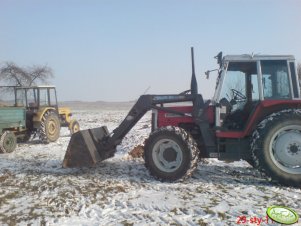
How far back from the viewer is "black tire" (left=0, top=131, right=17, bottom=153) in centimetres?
1177

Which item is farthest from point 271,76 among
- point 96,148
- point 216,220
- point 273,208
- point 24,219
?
point 24,219

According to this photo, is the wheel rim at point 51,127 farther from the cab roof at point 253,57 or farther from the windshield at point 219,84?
the cab roof at point 253,57

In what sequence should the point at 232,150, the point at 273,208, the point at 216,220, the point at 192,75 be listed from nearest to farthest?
1. the point at 216,220
2. the point at 273,208
3. the point at 232,150
4. the point at 192,75

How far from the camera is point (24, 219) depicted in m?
5.39

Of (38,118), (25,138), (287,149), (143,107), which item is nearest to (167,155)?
(143,107)

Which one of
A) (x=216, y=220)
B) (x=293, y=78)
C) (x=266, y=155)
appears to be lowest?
(x=216, y=220)

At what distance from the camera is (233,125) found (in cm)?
774

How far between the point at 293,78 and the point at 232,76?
1.19m

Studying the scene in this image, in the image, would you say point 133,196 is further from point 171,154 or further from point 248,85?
point 248,85

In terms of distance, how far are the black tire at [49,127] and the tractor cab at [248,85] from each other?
8574 millimetres

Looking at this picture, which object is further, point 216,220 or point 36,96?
point 36,96

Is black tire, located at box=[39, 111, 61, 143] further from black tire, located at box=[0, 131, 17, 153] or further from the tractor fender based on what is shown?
black tire, located at box=[0, 131, 17, 153]

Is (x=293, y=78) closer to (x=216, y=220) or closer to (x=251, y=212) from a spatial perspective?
(x=251, y=212)

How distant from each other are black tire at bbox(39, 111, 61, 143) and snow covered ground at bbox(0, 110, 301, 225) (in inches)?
201
